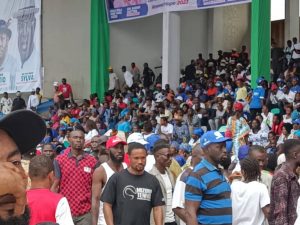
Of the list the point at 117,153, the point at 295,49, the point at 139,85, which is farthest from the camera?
the point at 139,85

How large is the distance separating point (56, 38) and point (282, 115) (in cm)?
1237

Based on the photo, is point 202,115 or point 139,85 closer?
point 202,115

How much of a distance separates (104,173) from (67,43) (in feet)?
69.8

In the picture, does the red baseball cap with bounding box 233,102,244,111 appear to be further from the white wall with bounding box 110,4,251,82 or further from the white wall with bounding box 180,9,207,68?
the white wall with bounding box 180,9,207,68

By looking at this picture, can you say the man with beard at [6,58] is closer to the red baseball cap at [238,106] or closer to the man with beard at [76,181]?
the red baseball cap at [238,106]

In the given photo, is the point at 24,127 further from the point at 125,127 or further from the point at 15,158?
the point at 125,127

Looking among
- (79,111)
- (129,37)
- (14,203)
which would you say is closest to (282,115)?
(79,111)

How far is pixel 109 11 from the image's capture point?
26781mm

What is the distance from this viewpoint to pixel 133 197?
21.8ft

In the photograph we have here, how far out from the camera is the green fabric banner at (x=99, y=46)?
2697 cm

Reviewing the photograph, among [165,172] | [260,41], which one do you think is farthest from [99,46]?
[165,172]

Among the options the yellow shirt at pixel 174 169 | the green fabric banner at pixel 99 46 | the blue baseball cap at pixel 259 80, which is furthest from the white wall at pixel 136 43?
the yellow shirt at pixel 174 169

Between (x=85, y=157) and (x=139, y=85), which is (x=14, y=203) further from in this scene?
(x=139, y=85)

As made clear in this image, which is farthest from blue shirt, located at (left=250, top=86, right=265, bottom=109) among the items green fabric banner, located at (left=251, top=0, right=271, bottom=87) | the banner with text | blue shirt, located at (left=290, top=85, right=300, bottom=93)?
the banner with text
